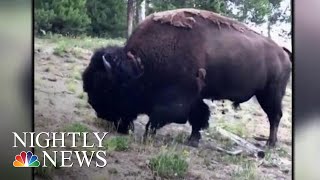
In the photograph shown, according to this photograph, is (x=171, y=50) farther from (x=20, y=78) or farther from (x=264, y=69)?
(x=20, y=78)

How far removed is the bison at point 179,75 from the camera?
113 inches

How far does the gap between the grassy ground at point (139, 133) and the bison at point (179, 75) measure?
0.04 metres

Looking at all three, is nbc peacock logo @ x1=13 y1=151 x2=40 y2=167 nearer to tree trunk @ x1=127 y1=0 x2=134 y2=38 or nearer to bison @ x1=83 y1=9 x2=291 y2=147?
bison @ x1=83 y1=9 x2=291 y2=147

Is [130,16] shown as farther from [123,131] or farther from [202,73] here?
[123,131]

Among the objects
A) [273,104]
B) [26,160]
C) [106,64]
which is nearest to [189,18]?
[106,64]

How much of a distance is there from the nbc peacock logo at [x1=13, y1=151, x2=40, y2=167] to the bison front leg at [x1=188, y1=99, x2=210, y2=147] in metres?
0.76

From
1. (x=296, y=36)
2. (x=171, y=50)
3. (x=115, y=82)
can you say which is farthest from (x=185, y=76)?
(x=296, y=36)

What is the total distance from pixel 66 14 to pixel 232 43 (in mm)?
835

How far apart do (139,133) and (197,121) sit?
29cm

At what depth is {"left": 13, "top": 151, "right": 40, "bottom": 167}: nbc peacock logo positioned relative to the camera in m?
2.82

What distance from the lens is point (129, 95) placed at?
2.87 metres

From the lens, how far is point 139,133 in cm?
286

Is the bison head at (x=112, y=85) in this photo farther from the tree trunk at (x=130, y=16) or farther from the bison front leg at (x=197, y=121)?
the bison front leg at (x=197, y=121)

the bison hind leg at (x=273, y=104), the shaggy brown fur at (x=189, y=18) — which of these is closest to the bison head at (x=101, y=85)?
the shaggy brown fur at (x=189, y=18)
